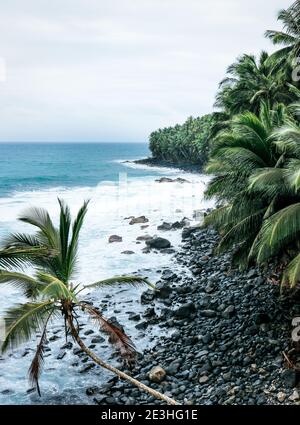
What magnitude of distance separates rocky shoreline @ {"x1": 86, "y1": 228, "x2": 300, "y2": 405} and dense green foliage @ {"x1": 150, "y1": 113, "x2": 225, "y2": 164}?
138 feet

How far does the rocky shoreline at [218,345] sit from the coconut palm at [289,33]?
7.84 metres

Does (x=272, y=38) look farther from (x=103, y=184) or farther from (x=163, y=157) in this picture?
(x=163, y=157)

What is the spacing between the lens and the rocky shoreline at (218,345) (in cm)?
817

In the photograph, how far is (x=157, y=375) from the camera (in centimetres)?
901

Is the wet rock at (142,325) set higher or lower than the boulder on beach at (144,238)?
lower

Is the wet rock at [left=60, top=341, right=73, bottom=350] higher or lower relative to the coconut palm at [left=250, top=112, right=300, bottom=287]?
lower

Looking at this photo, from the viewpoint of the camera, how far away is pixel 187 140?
206 ft

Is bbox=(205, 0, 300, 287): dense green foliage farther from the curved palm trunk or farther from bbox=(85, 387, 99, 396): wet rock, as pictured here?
bbox=(85, 387, 99, 396): wet rock

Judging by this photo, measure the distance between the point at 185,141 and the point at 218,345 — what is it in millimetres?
55443

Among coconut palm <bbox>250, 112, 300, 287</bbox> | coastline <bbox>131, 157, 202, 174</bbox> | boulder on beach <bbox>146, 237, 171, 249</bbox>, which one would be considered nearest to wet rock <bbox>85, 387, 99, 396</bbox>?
coconut palm <bbox>250, 112, 300, 287</bbox>

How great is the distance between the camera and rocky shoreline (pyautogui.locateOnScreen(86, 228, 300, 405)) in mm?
8172

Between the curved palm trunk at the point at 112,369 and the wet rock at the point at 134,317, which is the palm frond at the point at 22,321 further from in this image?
the wet rock at the point at 134,317

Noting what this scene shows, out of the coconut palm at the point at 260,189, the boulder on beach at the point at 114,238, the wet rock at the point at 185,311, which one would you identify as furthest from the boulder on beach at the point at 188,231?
the coconut palm at the point at 260,189
